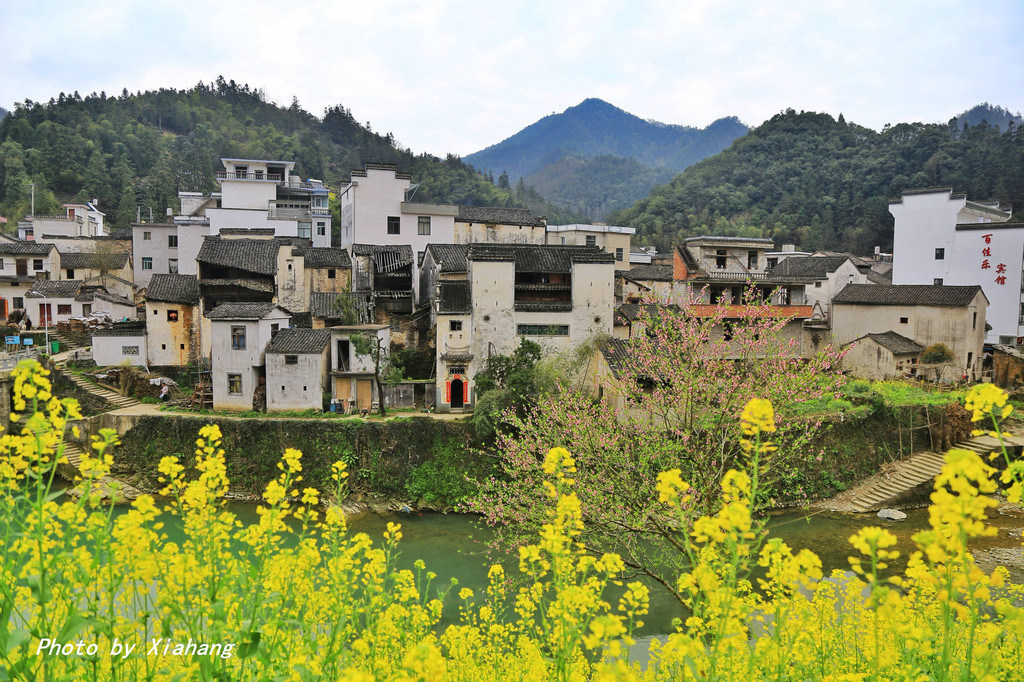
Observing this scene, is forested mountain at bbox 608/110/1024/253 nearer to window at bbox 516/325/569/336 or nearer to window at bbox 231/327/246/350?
window at bbox 516/325/569/336

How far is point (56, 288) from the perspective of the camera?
29.7 m

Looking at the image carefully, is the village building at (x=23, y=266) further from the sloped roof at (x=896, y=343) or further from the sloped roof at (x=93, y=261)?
the sloped roof at (x=896, y=343)

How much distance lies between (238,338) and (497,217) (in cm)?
1544

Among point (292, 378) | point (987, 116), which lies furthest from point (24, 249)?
point (987, 116)

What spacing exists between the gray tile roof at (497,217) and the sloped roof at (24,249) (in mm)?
20970

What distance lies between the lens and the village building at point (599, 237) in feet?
119

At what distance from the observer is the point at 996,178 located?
44.2 m

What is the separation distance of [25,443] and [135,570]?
87cm

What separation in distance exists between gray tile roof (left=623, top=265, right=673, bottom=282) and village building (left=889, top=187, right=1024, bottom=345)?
35.5 feet

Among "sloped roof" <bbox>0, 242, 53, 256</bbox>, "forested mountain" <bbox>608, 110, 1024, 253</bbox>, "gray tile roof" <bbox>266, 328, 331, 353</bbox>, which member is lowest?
"gray tile roof" <bbox>266, 328, 331, 353</bbox>

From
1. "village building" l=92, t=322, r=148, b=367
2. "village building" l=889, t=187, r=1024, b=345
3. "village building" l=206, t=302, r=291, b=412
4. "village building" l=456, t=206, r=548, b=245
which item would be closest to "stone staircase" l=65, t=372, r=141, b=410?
"village building" l=92, t=322, r=148, b=367

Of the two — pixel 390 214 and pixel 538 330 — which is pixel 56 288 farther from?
pixel 538 330

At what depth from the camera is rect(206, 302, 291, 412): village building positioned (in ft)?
71.7

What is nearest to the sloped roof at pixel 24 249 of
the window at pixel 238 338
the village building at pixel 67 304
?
the village building at pixel 67 304
